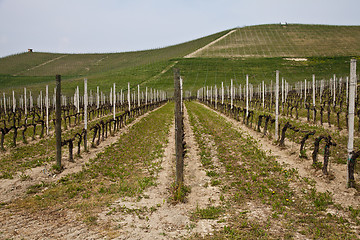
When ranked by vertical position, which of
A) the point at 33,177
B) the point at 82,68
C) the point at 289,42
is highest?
the point at 289,42

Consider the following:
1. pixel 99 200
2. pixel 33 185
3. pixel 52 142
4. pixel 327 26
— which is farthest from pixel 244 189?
pixel 327 26

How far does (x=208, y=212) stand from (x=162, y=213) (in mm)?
952

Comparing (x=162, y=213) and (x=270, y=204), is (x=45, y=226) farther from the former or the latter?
(x=270, y=204)

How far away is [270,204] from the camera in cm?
646

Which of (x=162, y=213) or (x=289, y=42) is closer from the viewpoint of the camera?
(x=162, y=213)

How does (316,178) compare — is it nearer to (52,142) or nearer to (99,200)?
(99,200)

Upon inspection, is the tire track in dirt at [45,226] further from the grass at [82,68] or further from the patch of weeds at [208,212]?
the grass at [82,68]

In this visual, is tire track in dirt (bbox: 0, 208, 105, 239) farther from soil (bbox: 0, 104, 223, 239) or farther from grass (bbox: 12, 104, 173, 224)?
grass (bbox: 12, 104, 173, 224)

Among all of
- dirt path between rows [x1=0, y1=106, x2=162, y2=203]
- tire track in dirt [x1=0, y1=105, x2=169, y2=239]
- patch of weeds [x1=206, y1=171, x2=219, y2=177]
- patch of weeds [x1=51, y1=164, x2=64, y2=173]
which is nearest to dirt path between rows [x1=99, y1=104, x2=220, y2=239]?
patch of weeds [x1=206, y1=171, x2=219, y2=177]

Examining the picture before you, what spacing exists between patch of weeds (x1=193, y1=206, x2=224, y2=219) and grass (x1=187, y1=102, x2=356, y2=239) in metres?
0.04

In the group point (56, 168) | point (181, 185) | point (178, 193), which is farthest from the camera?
point (56, 168)

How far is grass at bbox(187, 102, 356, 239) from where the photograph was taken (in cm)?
520

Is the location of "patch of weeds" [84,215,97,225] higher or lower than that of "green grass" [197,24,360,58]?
lower

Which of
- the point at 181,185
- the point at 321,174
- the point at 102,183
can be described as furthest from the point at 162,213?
the point at 321,174
